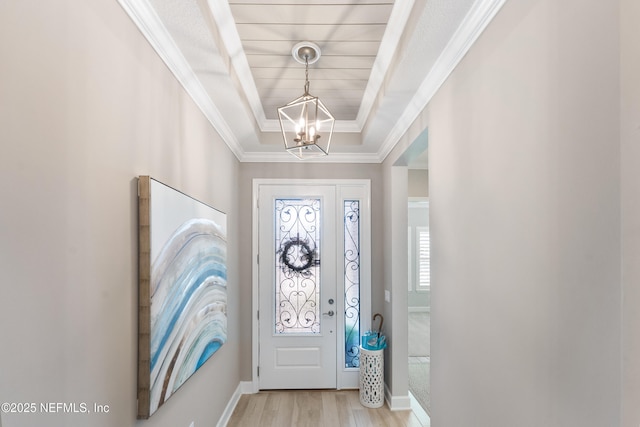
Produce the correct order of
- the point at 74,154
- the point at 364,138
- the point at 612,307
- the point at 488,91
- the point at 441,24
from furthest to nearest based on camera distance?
the point at 364,138, the point at 441,24, the point at 488,91, the point at 74,154, the point at 612,307

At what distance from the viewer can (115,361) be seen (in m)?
1.35

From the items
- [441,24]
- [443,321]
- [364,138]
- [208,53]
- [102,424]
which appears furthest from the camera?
[364,138]

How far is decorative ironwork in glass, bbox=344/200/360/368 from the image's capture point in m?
3.86

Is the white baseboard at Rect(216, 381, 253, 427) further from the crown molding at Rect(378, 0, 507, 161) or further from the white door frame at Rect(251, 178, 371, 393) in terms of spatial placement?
the crown molding at Rect(378, 0, 507, 161)

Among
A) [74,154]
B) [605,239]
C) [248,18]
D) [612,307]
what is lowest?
[612,307]

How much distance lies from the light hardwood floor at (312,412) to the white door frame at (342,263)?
0.19m

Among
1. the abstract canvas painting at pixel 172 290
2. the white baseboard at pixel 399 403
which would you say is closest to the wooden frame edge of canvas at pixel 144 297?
the abstract canvas painting at pixel 172 290

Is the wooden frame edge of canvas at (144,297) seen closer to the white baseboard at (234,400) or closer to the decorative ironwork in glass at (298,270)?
the white baseboard at (234,400)

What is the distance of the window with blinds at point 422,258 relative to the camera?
25.7 feet

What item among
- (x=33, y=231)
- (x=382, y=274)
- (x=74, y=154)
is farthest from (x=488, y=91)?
(x=382, y=274)

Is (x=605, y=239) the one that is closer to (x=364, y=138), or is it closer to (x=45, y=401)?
(x=45, y=401)

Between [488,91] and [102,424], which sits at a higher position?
[488,91]

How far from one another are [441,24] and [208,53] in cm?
113

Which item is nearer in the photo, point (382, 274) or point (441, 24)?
point (441, 24)
